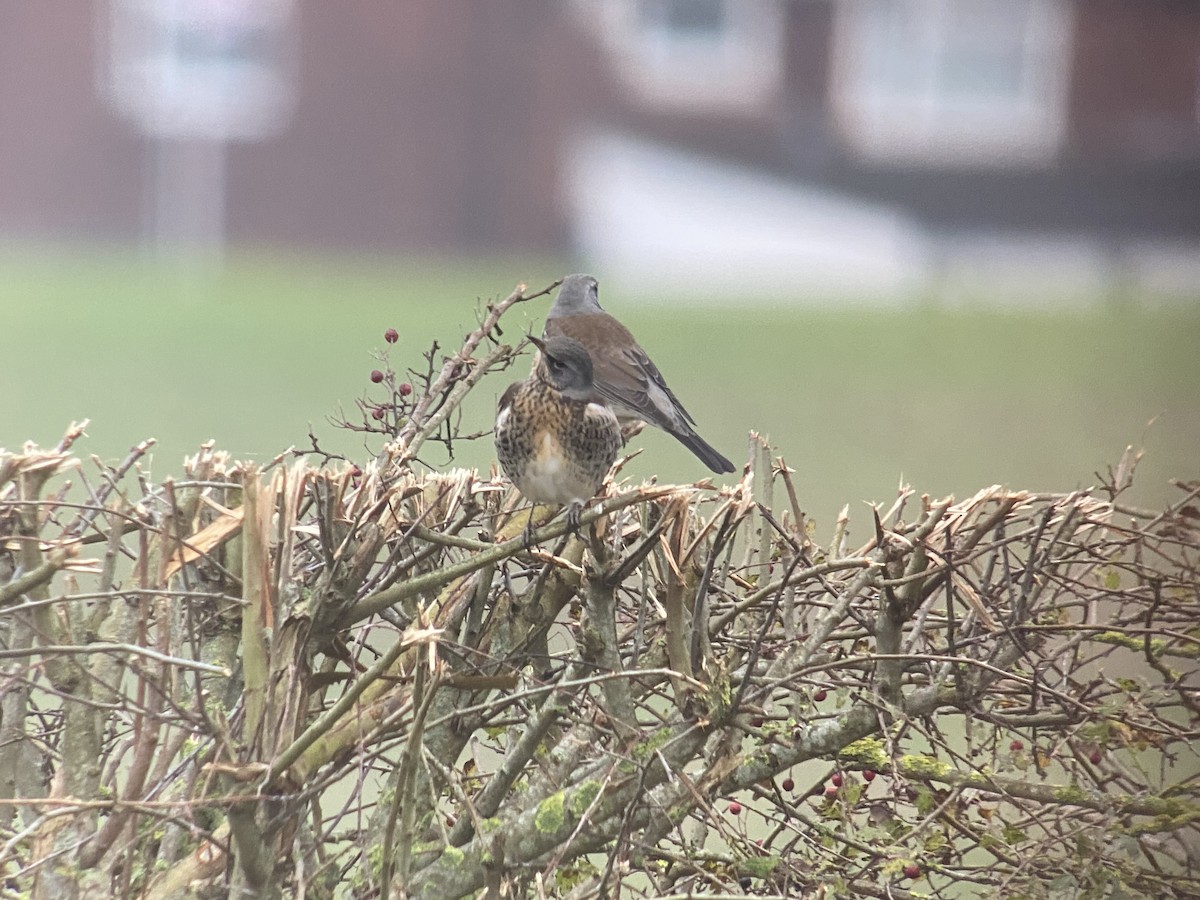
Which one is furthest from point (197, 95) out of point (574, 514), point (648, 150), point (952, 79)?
point (574, 514)

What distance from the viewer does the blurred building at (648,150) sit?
14.7 metres

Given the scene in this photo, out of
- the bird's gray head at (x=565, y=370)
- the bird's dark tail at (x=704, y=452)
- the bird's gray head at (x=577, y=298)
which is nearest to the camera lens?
the bird's gray head at (x=565, y=370)

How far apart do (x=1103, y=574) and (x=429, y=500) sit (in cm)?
75

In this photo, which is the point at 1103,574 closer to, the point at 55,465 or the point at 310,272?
A: the point at 55,465

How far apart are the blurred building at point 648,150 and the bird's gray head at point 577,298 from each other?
11.3 metres

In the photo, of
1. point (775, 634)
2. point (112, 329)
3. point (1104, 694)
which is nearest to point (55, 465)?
point (775, 634)

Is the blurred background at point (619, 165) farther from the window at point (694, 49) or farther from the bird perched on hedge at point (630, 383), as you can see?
the bird perched on hedge at point (630, 383)

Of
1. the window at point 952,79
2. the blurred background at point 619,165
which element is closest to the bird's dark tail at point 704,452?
the blurred background at point 619,165

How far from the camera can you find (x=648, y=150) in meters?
15.2

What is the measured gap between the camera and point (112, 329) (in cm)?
1346

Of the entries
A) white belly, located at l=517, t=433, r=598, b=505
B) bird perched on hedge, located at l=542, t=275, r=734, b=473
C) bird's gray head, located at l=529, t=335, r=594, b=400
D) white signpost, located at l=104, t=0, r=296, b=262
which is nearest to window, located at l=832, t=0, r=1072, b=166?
white signpost, located at l=104, t=0, r=296, b=262

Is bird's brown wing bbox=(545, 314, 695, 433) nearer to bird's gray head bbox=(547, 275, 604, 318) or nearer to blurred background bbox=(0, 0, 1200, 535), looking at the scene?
bird's gray head bbox=(547, 275, 604, 318)

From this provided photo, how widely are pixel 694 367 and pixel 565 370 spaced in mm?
10353

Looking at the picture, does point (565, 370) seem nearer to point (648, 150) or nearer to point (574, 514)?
→ point (574, 514)
